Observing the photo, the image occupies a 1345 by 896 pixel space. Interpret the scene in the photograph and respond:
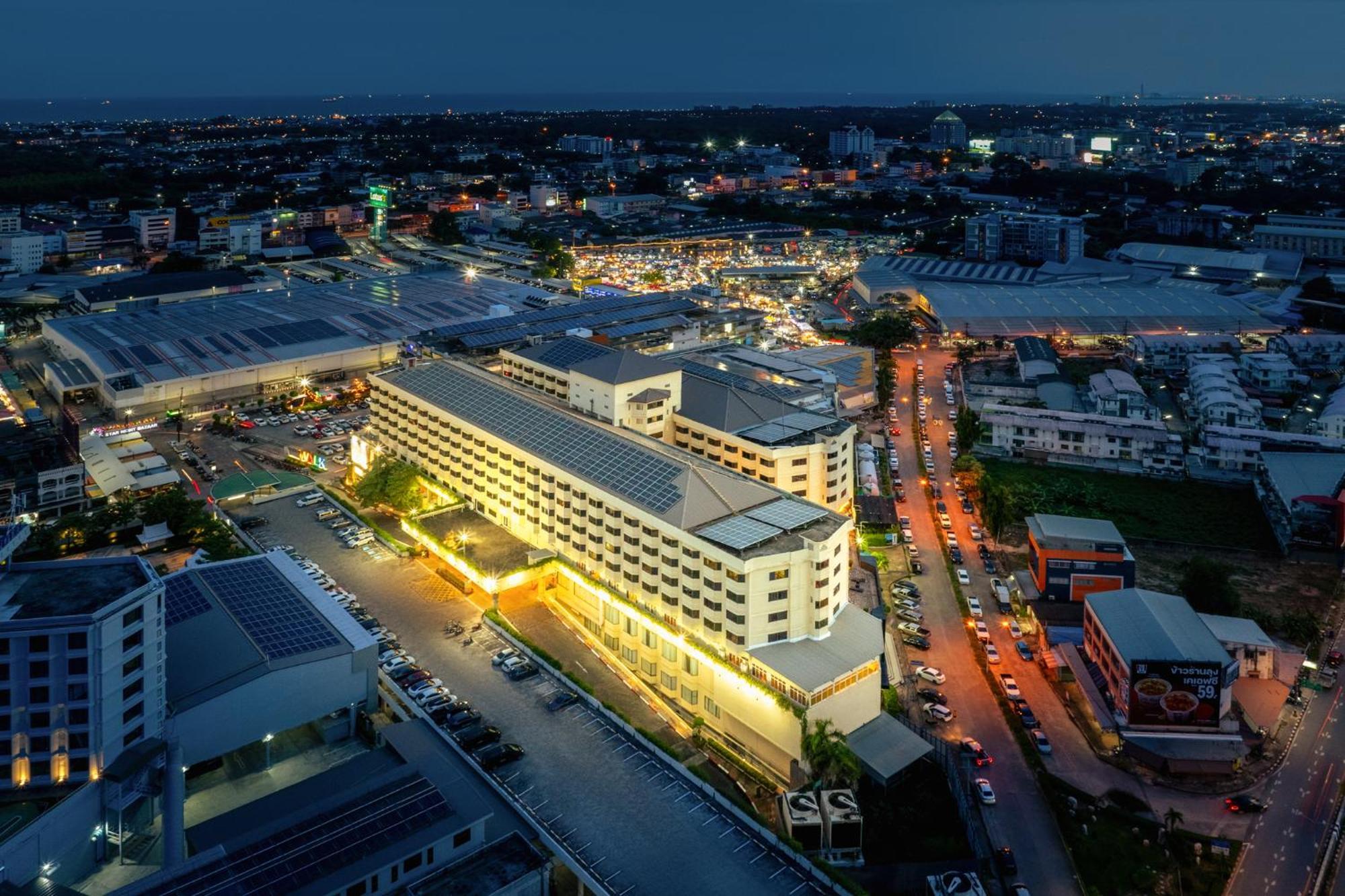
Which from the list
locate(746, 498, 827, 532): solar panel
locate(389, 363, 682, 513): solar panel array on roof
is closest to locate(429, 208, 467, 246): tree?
locate(389, 363, 682, 513): solar panel array on roof

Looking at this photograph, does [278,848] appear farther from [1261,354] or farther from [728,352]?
[1261,354]

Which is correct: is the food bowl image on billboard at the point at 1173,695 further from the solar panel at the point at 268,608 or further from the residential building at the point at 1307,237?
the residential building at the point at 1307,237

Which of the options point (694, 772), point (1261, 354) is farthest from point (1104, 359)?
point (694, 772)

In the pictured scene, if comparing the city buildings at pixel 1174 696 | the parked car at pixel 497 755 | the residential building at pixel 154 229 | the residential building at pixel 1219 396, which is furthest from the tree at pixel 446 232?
the city buildings at pixel 1174 696

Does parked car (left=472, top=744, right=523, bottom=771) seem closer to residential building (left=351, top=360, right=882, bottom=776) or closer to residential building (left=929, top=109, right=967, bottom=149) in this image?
residential building (left=351, top=360, right=882, bottom=776)

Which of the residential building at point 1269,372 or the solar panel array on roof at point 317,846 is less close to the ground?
the residential building at point 1269,372

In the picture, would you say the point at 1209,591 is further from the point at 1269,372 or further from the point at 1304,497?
the point at 1269,372
